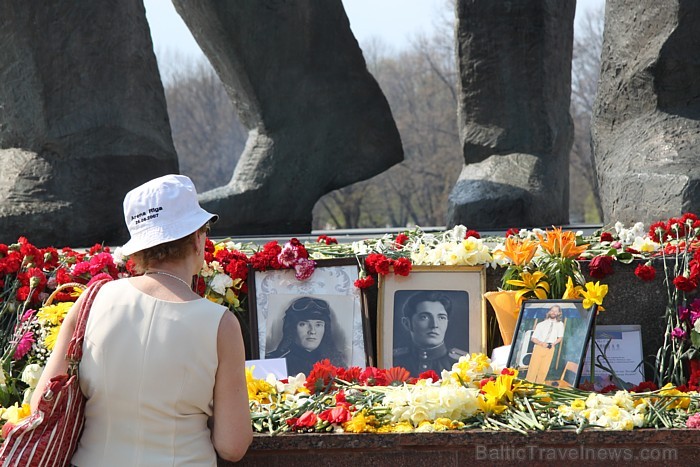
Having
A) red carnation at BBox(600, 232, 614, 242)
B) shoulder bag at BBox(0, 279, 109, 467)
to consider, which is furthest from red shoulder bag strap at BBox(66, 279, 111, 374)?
red carnation at BBox(600, 232, 614, 242)

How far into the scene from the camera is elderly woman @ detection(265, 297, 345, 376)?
9.75ft

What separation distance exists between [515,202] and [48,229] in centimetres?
174

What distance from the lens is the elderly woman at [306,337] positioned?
2973 mm

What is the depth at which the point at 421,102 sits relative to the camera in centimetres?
3192

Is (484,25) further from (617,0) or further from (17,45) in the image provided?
(17,45)

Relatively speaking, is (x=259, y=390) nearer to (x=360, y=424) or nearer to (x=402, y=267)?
(x=360, y=424)

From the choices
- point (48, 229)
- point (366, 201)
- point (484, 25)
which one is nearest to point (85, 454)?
point (48, 229)

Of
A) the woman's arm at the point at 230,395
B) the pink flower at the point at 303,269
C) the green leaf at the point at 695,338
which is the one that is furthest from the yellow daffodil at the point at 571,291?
the woman's arm at the point at 230,395

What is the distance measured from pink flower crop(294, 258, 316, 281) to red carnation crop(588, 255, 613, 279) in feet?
2.18

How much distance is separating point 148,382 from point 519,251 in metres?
1.16

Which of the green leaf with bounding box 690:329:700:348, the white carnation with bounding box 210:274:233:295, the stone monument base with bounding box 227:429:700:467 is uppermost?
the white carnation with bounding box 210:274:233:295

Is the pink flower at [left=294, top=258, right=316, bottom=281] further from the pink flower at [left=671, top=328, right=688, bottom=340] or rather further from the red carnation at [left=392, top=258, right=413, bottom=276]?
the pink flower at [left=671, top=328, right=688, bottom=340]

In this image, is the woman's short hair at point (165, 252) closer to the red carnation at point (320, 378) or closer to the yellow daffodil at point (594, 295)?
the red carnation at point (320, 378)

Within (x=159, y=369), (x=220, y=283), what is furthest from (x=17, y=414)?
(x=220, y=283)
